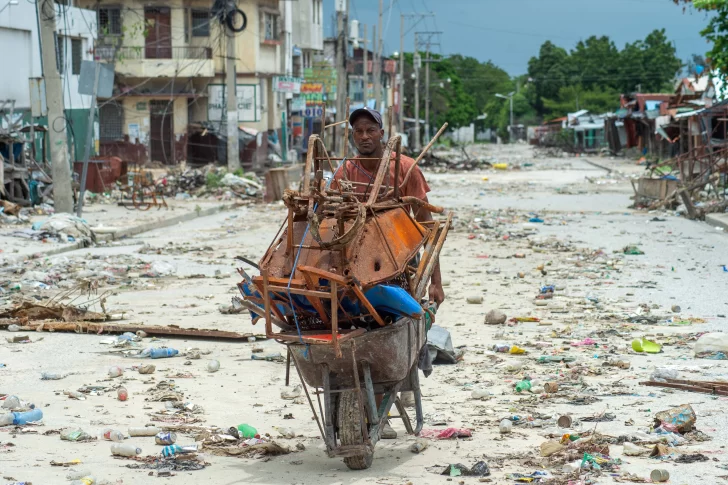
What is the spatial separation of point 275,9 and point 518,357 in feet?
A: 151

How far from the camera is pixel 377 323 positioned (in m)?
5.34

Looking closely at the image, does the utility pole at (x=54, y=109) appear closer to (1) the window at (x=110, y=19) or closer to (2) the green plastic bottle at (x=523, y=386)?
(2) the green plastic bottle at (x=523, y=386)

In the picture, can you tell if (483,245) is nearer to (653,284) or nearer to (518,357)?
(653,284)

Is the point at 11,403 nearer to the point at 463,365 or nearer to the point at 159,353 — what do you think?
the point at 159,353

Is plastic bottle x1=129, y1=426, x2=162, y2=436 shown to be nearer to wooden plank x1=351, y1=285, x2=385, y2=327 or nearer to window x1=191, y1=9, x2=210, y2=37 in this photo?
wooden plank x1=351, y1=285, x2=385, y2=327

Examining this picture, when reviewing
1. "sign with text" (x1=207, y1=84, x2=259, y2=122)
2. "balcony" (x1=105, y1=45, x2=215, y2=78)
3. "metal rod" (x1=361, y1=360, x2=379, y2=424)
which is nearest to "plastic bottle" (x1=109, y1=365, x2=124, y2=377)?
"metal rod" (x1=361, y1=360, x2=379, y2=424)

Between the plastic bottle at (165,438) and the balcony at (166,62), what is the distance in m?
42.8

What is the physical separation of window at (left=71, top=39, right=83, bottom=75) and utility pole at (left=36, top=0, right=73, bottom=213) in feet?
53.5

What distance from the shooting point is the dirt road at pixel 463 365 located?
18.1 ft

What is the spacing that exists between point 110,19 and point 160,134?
584cm

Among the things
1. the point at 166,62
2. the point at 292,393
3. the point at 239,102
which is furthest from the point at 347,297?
the point at 166,62

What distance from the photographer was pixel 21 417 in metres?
6.24

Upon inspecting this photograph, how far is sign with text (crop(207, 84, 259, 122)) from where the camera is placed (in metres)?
45.1

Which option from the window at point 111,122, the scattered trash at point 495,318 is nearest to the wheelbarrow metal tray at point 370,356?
the scattered trash at point 495,318
